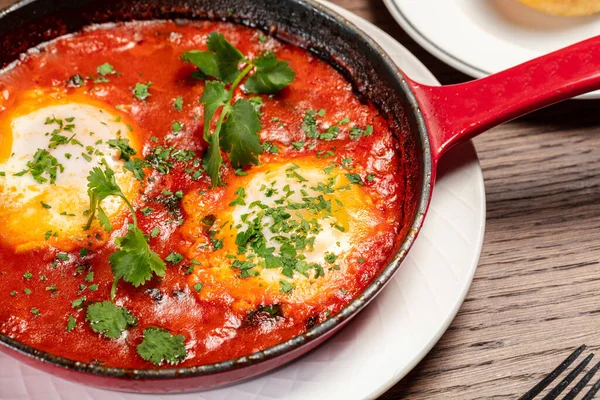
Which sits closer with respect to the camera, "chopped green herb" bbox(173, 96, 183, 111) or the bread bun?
"chopped green herb" bbox(173, 96, 183, 111)

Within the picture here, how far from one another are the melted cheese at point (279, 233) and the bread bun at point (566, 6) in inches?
58.0

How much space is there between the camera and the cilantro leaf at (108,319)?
1.96m

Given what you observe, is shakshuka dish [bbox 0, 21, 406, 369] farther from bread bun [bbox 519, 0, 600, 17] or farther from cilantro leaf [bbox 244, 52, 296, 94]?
bread bun [bbox 519, 0, 600, 17]

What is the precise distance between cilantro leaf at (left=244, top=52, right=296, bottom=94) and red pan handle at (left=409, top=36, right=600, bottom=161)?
515 millimetres

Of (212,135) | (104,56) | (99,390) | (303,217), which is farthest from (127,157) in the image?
(99,390)

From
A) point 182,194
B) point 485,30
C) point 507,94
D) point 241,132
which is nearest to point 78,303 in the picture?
point 182,194

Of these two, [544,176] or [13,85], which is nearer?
[13,85]

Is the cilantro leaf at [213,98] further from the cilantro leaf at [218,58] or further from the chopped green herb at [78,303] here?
the chopped green herb at [78,303]

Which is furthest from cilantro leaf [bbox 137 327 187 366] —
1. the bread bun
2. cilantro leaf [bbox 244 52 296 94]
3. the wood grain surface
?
the bread bun

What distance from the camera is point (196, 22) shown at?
276cm

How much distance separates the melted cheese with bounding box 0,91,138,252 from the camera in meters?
2.20

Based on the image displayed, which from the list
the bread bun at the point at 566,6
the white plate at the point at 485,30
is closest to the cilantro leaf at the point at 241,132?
the white plate at the point at 485,30

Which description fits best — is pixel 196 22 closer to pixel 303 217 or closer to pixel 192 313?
pixel 303 217

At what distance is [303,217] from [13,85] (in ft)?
4.30
